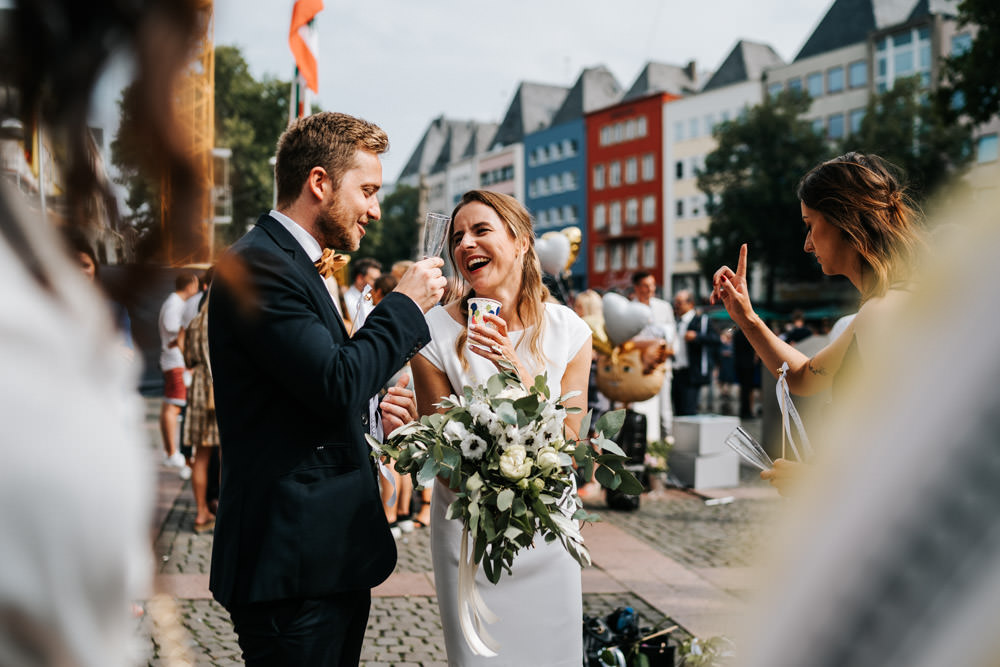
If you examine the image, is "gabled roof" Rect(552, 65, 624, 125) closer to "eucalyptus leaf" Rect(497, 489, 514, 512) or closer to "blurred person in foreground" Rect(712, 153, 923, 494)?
"blurred person in foreground" Rect(712, 153, 923, 494)

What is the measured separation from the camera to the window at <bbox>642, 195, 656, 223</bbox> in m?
58.4

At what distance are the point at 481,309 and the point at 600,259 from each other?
61156 mm

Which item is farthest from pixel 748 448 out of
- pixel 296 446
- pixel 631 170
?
pixel 631 170

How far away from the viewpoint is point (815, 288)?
43438 mm

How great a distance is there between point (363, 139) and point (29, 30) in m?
1.62

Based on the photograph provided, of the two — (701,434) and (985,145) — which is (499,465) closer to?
(701,434)

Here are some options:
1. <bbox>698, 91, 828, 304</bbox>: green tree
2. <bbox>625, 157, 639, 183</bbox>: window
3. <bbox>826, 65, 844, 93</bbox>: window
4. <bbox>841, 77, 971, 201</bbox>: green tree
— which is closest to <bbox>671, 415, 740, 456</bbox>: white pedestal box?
<bbox>841, 77, 971, 201</bbox>: green tree

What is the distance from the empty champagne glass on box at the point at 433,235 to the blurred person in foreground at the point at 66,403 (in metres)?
1.78

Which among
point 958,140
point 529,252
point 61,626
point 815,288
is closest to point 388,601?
point 529,252

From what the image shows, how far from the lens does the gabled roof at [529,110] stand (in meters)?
73.6

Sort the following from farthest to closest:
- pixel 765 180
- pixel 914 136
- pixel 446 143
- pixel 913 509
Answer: pixel 446 143, pixel 765 180, pixel 914 136, pixel 913 509

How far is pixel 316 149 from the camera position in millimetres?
2271

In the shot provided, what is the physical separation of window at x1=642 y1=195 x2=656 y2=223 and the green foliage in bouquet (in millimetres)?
57475

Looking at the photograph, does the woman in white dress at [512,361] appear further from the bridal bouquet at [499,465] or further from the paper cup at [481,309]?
the bridal bouquet at [499,465]
